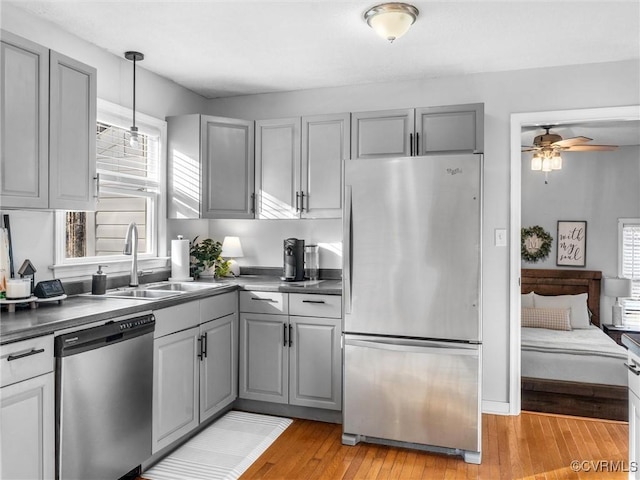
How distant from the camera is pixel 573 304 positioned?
17.9ft

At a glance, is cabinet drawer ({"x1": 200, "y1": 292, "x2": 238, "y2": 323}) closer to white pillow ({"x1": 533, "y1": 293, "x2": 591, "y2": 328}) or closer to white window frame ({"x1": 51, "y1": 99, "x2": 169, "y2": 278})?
white window frame ({"x1": 51, "y1": 99, "x2": 169, "y2": 278})

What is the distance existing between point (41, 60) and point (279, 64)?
1.58 metres

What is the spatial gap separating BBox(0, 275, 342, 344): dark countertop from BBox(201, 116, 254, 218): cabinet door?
2.12 feet

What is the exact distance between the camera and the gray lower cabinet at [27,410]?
179 cm

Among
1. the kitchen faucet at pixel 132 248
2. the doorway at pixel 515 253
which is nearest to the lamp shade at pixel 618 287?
the doorway at pixel 515 253

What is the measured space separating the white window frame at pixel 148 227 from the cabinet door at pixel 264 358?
848 mm

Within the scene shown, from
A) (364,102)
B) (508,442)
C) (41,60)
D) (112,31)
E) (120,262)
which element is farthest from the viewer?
(364,102)

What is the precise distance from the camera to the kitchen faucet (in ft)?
10.0

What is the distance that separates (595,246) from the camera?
233 inches

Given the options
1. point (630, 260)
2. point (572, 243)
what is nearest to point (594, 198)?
point (572, 243)

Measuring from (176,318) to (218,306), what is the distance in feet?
1.52

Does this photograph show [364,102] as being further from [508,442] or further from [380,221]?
[508,442]

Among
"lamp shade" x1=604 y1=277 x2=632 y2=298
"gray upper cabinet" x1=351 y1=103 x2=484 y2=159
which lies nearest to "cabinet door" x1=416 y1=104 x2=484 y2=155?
"gray upper cabinet" x1=351 y1=103 x2=484 y2=159

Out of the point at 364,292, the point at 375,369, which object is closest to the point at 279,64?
the point at 364,292
